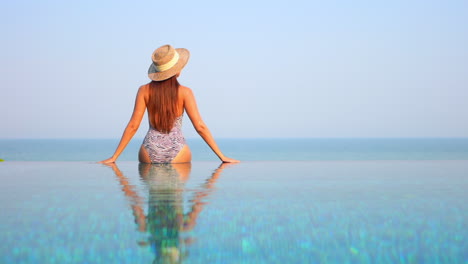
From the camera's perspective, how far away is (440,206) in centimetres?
378

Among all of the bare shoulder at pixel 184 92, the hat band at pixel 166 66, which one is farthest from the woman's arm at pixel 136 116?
the bare shoulder at pixel 184 92

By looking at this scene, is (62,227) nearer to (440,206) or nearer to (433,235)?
(433,235)

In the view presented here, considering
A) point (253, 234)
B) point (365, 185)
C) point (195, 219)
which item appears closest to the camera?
point (253, 234)

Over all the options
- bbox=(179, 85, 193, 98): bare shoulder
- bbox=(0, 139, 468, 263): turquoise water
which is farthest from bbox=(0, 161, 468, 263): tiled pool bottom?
bbox=(179, 85, 193, 98): bare shoulder

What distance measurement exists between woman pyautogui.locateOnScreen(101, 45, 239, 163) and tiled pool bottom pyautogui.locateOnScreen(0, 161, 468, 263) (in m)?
1.50

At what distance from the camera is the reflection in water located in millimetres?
2420

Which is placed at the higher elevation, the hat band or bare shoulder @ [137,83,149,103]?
the hat band

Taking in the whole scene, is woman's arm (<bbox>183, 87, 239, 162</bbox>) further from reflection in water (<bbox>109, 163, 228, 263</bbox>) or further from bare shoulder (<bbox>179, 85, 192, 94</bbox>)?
reflection in water (<bbox>109, 163, 228, 263</bbox>)

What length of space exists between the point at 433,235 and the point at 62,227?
2209 mm

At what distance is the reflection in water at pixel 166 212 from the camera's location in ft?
7.94

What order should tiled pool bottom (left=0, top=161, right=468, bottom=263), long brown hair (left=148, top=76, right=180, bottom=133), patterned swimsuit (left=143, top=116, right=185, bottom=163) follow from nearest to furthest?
tiled pool bottom (left=0, top=161, right=468, bottom=263) → long brown hair (left=148, top=76, right=180, bottom=133) → patterned swimsuit (left=143, top=116, right=185, bottom=163)

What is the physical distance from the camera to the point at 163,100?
6.82m

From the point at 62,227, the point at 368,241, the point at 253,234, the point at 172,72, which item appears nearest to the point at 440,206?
the point at 368,241

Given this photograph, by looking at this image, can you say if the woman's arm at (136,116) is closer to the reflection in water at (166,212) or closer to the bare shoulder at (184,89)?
the bare shoulder at (184,89)
